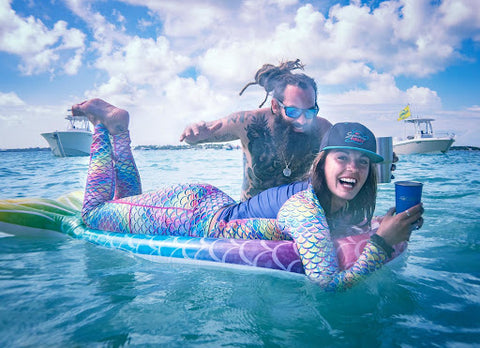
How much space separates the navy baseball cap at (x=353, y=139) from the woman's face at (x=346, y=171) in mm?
59

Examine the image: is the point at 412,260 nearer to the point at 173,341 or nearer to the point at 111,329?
the point at 173,341

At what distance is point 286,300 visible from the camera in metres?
2.12

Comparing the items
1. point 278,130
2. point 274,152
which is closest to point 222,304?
point 274,152

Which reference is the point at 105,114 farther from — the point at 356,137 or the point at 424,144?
the point at 424,144

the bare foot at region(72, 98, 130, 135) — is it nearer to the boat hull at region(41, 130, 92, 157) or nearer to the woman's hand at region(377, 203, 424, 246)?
the woman's hand at region(377, 203, 424, 246)

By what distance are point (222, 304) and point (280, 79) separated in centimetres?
236

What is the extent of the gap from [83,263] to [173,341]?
1.57 m

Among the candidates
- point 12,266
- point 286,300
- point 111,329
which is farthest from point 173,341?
point 12,266

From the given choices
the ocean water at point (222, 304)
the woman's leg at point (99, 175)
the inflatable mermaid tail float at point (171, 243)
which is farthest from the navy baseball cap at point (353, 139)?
the woman's leg at point (99, 175)

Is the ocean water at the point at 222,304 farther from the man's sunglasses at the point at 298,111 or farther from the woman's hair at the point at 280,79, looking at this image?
the woman's hair at the point at 280,79

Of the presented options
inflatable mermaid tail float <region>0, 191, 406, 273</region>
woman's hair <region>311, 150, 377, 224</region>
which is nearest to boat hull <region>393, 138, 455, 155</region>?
woman's hair <region>311, 150, 377, 224</region>

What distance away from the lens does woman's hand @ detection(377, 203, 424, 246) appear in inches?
73.4

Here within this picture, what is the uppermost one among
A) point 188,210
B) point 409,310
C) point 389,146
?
point 389,146

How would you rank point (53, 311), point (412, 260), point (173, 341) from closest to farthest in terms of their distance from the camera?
point (173, 341)
point (53, 311)
point (412, 260)
